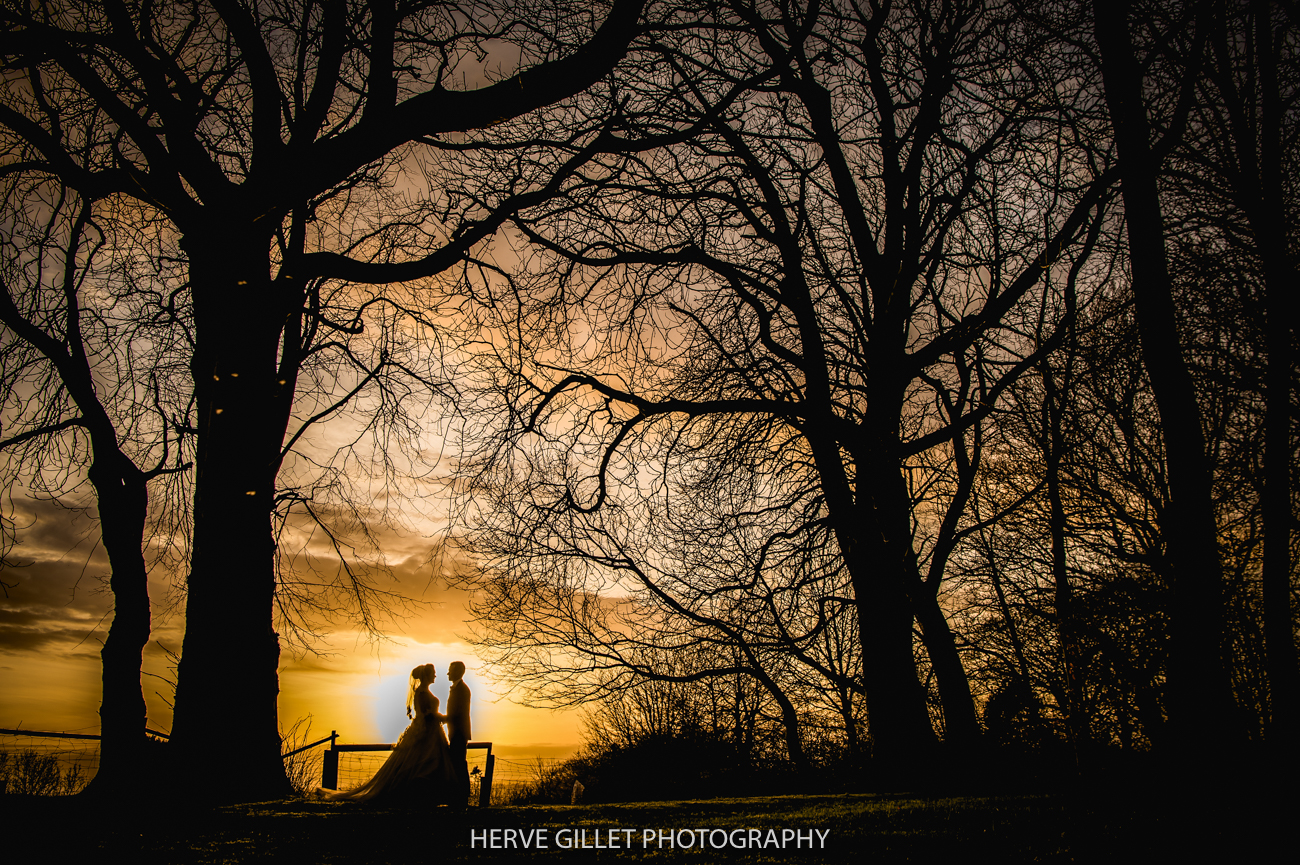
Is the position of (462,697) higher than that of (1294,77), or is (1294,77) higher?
(1294,77)

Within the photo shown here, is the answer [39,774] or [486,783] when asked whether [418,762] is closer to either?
[486,783]

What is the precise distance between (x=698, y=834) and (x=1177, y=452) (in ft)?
Answer: 12.8

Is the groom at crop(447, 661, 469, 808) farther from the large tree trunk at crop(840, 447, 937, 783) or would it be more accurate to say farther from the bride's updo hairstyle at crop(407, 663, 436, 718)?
the large tree trunk at crop(840, 447, 937, 783)

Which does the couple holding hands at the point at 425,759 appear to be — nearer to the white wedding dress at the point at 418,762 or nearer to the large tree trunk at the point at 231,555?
the white wedding dress at the point at 418,762

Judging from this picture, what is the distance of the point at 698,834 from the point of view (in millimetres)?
4492

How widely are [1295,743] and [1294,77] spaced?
4.67 metres

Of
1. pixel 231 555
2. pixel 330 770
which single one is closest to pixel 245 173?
pixel 231 555

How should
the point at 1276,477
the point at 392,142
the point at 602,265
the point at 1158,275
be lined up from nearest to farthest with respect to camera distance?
the point at 1276,477, the point at 1158,275, the point at 392,142, the point at 602,265

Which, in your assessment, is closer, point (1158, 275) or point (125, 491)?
point (1158, 275)

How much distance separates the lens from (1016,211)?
8578 millimetres

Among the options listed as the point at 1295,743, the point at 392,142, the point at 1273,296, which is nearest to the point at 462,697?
the point at 392,142

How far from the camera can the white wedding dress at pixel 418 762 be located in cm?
780

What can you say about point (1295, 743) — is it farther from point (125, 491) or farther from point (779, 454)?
point (125, 491)

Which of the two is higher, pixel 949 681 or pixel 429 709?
pixel 949 681
